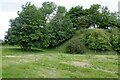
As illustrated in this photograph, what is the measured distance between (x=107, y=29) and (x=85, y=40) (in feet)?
35.5

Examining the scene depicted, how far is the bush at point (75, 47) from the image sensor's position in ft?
200

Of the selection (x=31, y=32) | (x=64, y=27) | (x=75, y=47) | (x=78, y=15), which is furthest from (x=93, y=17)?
(x=31, y=32)

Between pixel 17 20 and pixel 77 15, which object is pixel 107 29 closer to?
pixel 77 15

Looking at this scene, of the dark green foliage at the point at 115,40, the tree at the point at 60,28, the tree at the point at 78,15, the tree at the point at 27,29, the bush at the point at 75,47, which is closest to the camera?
the tree at the point at 27,29

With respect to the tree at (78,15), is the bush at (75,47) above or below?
below

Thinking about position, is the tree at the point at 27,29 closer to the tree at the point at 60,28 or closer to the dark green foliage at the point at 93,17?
the tree at the point at 60,28

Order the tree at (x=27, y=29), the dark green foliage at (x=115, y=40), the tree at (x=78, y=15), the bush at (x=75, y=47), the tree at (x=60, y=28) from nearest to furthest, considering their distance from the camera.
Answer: the tree at (x=27, y=29), the bush at (x=75, y=47), the dark green foliage at (x=115, y=40), the tree at (x=60, y=28), the tree at (x=78, y=15)

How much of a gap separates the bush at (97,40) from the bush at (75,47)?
15.5ft

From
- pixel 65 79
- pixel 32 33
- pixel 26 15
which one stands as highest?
pixel 26 15

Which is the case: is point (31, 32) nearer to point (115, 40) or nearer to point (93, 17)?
point (115, 40)

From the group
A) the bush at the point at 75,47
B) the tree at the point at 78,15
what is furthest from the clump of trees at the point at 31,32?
the tree at the point at 78,15

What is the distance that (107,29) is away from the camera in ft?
252

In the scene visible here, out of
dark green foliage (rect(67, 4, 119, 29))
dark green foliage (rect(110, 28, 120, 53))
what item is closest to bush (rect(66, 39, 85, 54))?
dark green foliage (rect(110, 28, 120, 53))

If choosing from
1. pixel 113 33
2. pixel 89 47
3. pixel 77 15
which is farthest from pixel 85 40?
pixel 77 15
